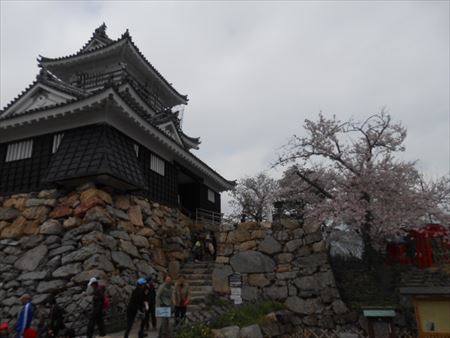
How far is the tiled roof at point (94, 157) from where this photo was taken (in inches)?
460

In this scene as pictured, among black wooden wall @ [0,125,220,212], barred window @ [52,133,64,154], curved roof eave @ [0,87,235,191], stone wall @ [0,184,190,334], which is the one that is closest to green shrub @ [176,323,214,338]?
stone wall @ [0,184,190,334]

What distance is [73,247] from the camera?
36.5 feet

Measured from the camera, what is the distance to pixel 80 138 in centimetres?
1269

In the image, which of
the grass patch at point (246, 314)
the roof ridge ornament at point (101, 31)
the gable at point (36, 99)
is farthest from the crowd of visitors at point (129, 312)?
the roof ridge ornament at point (101, 31)

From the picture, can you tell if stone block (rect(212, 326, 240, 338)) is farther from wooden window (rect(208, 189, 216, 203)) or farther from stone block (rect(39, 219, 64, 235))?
wooden window (rect(208, 189, 216, 203))

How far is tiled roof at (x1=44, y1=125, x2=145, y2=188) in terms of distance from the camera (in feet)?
38.4

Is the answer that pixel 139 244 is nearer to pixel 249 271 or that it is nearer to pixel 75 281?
pixel 75 281

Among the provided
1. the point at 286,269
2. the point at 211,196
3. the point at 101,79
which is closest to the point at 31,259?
the point at 286,269

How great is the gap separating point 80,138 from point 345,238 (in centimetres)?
996

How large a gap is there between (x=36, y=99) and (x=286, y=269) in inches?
445

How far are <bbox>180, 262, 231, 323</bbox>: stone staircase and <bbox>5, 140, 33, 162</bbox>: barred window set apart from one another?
7100mm

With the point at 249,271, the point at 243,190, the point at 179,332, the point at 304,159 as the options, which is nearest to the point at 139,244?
the point at 249,271

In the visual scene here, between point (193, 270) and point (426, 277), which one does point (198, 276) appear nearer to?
point (193, 270)

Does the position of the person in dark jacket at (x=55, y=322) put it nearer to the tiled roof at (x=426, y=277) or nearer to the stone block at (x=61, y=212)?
the stone block at (x=61, y=212)
